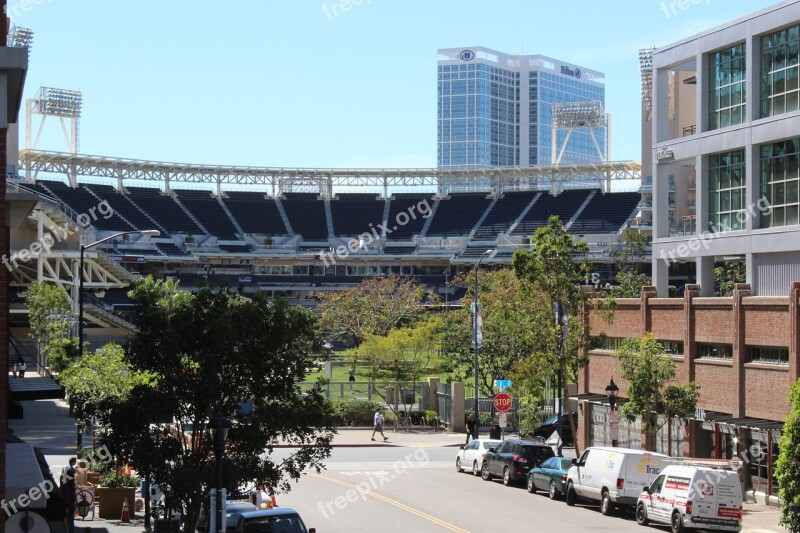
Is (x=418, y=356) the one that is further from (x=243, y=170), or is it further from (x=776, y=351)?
(x=243, y=170)

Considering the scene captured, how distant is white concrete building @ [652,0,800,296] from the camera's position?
33.2m

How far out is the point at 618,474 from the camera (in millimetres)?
29281

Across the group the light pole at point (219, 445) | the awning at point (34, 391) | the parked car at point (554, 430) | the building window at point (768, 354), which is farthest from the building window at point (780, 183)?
the awning at point (34, 391)

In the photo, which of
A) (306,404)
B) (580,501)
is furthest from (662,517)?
(306,404)

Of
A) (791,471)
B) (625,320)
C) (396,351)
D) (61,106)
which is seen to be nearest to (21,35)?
(61,106)

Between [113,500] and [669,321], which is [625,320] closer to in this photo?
[669,321]

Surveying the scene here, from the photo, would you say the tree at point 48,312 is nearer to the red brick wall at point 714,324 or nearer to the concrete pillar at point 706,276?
the concrete pillar at point 706,276

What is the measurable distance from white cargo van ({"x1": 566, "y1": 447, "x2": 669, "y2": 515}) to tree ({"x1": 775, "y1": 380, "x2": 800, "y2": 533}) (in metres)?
7.02

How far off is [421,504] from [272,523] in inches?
396

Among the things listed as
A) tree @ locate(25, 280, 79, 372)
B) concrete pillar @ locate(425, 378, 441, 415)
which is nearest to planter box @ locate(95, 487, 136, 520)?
tree @ locate(25, 280, 79, 372)

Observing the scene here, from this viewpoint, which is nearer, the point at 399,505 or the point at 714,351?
the point at 399,505

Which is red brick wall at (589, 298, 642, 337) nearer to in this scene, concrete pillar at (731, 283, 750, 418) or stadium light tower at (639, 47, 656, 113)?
concrete pillar at (731, 283, 750, 418)

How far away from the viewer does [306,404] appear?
2055 cm

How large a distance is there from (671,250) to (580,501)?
1120cm
